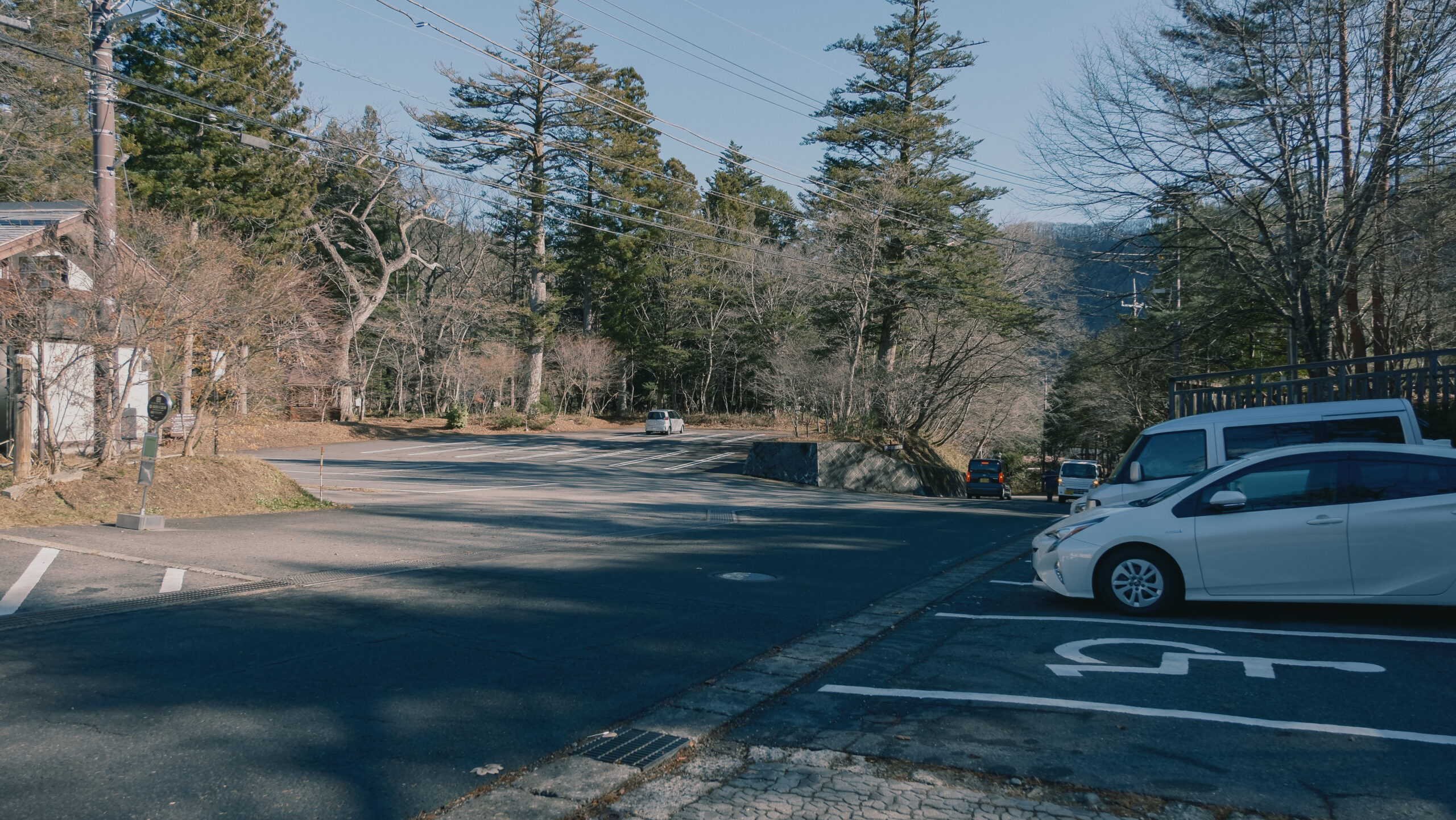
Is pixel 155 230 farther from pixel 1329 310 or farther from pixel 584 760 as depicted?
pixel 1329 310

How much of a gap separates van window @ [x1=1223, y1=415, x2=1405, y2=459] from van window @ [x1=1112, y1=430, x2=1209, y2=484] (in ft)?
0.93

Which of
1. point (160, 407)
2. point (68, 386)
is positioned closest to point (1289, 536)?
point (160, 407)

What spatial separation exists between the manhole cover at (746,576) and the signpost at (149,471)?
319 inches

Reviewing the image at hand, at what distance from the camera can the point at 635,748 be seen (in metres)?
4.59

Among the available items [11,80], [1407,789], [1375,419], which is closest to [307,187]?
[11,80]

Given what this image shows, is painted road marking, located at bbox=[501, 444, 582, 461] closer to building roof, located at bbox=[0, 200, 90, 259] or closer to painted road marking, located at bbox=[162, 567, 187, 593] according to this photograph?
building roof, located at bbox=[0, 200, 90, 259]

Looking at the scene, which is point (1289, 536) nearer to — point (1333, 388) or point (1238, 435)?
point (1238, 435)

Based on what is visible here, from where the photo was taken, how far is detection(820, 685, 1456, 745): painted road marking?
460 cm

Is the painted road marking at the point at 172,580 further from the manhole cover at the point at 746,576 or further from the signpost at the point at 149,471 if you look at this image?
the manhole cover at the point at 746,576

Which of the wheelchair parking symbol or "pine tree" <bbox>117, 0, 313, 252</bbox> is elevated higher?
"pine tree" <bbox>117, 0, 313, 252</bbox>

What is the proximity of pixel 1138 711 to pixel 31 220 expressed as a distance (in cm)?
2447

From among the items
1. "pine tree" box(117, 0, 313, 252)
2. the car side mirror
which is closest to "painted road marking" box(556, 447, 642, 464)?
"pine tree" box(117, 0, 313, 252)

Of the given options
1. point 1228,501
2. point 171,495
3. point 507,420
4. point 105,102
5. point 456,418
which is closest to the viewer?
point 1228,501

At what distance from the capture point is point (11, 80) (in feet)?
89.2
